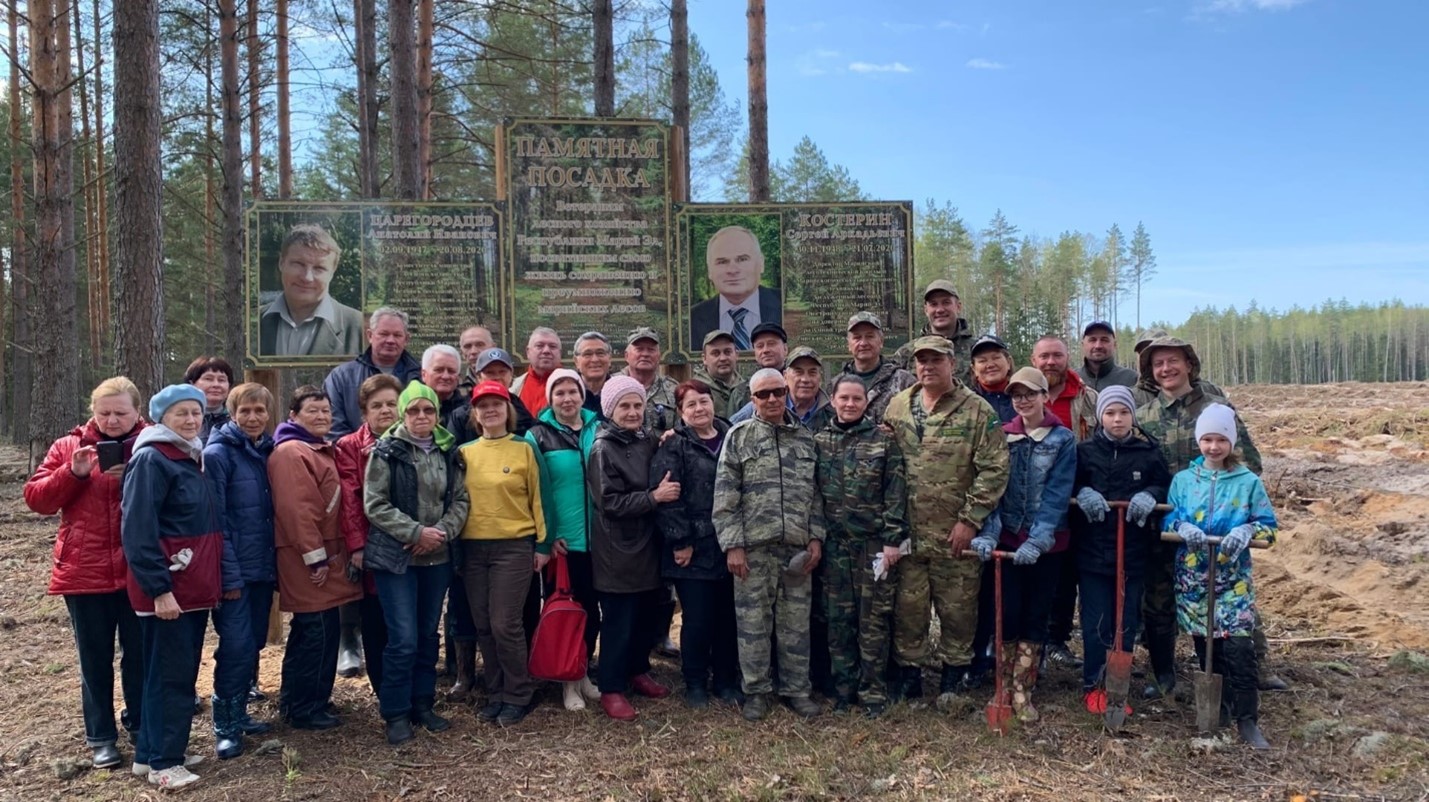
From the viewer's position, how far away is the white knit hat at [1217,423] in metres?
4.45

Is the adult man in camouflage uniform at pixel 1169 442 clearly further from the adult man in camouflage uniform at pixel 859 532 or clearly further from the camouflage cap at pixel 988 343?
the adult man in camouflage uniform at pixel 859 532

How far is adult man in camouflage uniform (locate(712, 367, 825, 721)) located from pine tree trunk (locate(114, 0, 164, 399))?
17.0ft

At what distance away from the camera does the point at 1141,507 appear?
4.57 meters

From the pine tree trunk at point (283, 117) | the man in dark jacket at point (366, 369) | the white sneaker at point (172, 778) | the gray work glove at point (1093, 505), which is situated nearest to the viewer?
the white sneaker at point (172, 778)

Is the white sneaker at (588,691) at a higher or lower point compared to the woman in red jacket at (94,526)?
lower

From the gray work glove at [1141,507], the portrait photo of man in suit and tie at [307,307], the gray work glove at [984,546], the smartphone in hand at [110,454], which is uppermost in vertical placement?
the portrait photo of man in suit and tie at [307,307]

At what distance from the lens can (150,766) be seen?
4.13m

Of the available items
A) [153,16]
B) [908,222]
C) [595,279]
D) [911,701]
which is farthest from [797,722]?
[153,16]

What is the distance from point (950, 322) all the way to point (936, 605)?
2.04m

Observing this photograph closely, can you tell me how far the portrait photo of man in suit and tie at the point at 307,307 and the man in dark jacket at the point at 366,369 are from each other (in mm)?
1681

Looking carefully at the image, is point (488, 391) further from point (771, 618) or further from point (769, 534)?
point (771, 618)

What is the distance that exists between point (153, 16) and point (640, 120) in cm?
404

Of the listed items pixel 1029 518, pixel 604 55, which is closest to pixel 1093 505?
pixel 1029 518

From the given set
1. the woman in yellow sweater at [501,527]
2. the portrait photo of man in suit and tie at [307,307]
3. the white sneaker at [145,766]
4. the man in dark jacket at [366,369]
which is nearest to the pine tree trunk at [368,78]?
the portrait photo of man in suit and tie at [307,307]
